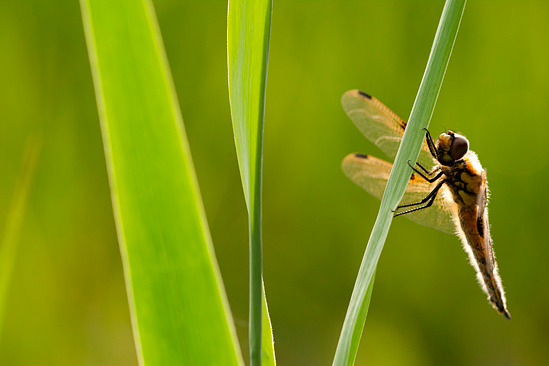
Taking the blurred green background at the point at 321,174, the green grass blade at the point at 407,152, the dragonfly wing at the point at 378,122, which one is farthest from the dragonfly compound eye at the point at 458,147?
the blurred green background at the point at 321,174

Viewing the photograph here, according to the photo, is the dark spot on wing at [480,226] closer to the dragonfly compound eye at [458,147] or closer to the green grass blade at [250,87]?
the dragonfly compound eye at [458,147]

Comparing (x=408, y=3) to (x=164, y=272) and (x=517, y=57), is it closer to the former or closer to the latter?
(x=517, y=57)

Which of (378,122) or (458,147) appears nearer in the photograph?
(458,147)

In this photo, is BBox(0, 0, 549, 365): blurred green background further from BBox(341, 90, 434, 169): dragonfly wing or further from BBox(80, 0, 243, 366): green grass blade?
BBox(80, 0, 243, 366): green grass blade

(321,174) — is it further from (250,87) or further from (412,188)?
(250,87)

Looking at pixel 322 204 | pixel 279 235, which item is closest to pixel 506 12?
pixel 322 204

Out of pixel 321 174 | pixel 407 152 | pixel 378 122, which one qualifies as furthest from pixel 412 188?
pixel 321 174
